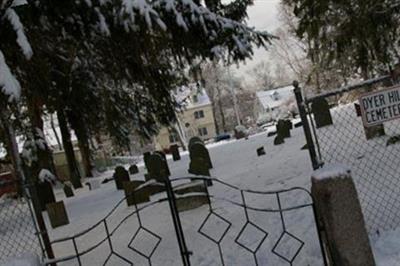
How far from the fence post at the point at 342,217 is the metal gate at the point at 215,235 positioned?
19 centimetres

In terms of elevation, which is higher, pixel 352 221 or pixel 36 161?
pixel 36 161

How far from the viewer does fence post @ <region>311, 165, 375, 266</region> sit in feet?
14.7

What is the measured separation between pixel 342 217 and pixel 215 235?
2.77m

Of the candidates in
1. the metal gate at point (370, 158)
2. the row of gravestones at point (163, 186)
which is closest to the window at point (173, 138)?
the row of gravestones at point (163, 186)

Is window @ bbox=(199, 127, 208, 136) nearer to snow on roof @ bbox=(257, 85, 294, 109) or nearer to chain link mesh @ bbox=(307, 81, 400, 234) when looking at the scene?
snow on roof @ bbox=(257, 85, 294, 109)

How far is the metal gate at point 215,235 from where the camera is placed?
491 centimetres

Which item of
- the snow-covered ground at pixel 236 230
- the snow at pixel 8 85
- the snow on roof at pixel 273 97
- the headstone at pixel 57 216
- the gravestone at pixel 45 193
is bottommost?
the snow-covered ground at pixel 236 230

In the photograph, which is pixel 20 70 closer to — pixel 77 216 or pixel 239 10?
pixel 239 10

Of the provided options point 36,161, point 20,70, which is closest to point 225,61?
point 20,70

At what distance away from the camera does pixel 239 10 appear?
941 cm

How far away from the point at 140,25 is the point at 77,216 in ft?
21.9

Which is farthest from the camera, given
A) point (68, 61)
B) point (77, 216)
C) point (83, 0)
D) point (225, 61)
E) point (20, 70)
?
point (77, 216)

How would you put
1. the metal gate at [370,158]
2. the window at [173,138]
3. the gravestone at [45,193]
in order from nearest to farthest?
the metal gate at [370,158]
the gravestone at [45,193]
the window at [173,138]

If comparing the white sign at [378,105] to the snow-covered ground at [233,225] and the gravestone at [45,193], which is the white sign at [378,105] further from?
the gravestone at [45,193]
